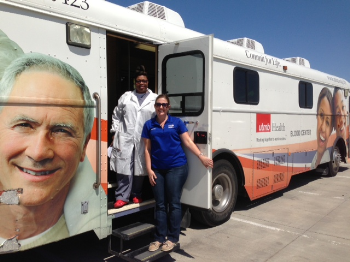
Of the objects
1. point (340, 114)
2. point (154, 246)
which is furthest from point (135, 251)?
point (340, 114)

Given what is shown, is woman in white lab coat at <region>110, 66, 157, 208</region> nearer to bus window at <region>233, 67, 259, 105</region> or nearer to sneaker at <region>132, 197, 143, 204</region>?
sneaker at <region>132, 197, 143, 204</region>

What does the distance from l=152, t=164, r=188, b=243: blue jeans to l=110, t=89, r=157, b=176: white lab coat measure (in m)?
0.27

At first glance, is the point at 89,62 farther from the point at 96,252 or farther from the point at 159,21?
the point at 96,252

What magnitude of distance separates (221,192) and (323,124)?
4.47m

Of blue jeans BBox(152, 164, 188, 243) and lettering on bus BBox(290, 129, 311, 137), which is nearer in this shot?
blue jeans BBox(152, 164, 188, 243)

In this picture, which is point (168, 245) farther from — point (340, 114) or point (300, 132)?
point (340, 114)

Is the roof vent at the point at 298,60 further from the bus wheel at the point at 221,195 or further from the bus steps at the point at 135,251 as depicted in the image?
the bus steps at the point at 135,251

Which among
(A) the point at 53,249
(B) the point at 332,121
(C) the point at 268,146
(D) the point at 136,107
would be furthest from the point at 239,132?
(B) the point at 332,121

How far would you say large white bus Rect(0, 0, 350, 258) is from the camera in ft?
9.55

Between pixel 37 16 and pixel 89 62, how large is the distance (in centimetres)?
64

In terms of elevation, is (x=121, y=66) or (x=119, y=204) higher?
(x=121, y=66)

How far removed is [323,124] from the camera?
8406mm

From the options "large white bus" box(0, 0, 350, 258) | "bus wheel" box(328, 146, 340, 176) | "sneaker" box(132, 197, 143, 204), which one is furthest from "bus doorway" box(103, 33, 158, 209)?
"bus wheel" box(328, 146, 340, 176)

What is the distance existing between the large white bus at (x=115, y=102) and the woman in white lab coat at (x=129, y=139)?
0.21 meters
